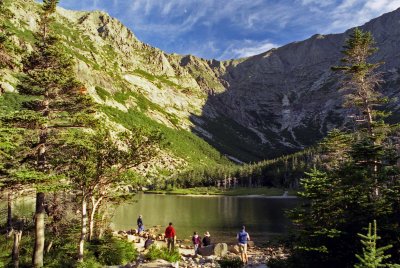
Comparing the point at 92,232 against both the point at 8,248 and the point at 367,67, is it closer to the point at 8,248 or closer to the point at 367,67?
the point at 8,248

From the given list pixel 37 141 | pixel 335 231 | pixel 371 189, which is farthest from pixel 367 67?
pixel 37 141

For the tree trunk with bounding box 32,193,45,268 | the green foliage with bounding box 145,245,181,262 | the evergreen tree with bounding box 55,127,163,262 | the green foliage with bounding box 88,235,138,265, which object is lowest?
the green foliage with bounding box 145,245,181,262

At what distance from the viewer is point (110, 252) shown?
97.8 ft

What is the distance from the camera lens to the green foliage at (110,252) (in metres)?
29.2

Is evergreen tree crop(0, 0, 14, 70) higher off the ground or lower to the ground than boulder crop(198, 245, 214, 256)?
higher

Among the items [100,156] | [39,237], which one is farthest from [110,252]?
[100,156]

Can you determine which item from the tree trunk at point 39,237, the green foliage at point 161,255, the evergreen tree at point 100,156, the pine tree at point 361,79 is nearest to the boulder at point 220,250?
the green foliage at point 161,255

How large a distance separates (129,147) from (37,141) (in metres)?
6.40

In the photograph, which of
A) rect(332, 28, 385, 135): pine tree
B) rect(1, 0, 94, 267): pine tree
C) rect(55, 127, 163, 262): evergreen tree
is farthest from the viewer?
rect(332, 28, 385, 135): pine tree

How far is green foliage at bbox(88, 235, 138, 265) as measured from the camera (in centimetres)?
2923

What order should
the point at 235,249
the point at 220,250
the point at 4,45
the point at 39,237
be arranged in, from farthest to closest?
the point at 235,249 → the point at 220,250 → the point at 39,237 → the point at 4,45

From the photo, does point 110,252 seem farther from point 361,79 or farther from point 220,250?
point 361,79

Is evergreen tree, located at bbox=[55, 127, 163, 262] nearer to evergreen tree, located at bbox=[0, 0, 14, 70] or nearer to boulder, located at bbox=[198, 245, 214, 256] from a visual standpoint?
evergreen tree, located at bbox=[0, 0, 14, 70]

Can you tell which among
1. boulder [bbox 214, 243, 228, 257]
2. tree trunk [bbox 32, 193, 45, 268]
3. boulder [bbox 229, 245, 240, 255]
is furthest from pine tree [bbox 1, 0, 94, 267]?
boulder [bbox 229, 245, 240, 255]
